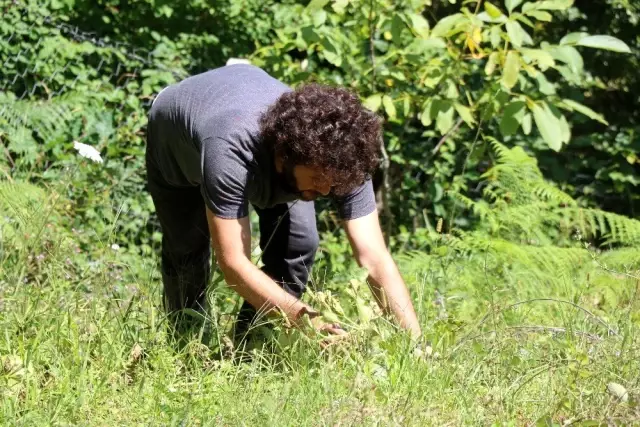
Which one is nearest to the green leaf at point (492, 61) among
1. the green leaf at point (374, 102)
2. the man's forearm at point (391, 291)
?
the green leaf at point (374, 102)

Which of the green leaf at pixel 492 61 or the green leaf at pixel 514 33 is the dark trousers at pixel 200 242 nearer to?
the green leaf at pixel 514 33

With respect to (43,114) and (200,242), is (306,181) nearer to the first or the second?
(200,242)

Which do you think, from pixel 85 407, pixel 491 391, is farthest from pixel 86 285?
pixel 491 391

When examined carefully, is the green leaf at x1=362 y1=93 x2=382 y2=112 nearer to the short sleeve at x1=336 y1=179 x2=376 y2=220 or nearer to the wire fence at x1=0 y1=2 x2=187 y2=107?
the short sleeve at x1=336 y1=179 x2=376 y2=220

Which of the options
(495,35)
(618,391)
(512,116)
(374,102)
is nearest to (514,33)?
(495,35)

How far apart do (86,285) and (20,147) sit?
222 cm

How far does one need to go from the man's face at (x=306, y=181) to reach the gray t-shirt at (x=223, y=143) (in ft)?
0.28

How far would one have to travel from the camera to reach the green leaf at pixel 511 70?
4605 millimetres

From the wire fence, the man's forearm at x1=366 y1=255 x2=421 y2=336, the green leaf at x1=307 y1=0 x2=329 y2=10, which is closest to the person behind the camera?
the man's forearm at x1=366 y1=255 x2=421 y2=336

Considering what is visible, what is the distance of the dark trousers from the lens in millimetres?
3688

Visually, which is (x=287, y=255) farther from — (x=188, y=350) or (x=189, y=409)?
(x=189, y=409)

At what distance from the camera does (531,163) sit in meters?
5.60

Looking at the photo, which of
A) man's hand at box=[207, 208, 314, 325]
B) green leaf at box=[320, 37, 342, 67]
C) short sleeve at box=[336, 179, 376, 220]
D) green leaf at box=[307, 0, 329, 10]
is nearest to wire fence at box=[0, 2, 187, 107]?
green leaf at box=[320, 37, 342, 67]

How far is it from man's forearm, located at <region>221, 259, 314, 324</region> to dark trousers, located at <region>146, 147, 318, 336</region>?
542 millimetres
